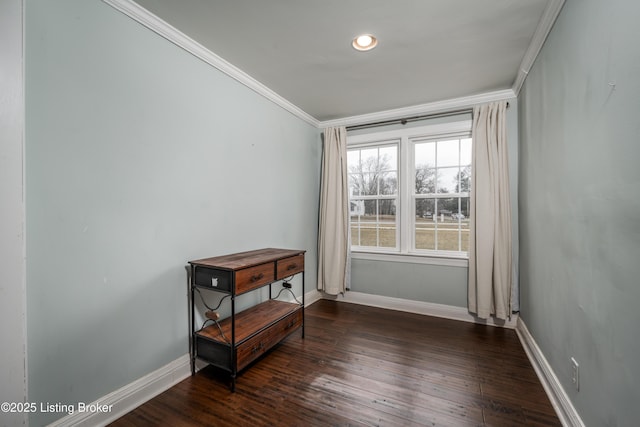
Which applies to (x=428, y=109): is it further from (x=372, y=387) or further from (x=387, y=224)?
(x=372, y=387)

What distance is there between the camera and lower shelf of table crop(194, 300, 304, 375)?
1927 millimetres

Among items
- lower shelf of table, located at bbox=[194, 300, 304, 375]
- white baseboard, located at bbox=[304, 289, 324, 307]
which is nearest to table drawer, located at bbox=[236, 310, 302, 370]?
lower shelf of table, located at bbox=[194, 300, 304, 375]

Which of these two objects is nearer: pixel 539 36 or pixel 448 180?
pixel 539 36

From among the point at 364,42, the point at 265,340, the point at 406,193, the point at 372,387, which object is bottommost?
the point at 372,387

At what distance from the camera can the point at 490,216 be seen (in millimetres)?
2906

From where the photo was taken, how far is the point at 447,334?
2801mm

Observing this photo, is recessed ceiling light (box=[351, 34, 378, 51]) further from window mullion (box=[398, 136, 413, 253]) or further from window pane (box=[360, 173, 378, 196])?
window pane (box=[360, 173, 378, 196])

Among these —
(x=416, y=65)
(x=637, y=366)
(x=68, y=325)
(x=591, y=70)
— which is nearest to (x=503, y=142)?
(x=416, y=65)

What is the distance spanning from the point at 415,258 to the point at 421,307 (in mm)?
593

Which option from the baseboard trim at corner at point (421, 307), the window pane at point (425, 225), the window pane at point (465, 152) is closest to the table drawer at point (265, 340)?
the baseboard trim at corner at point (421, 307)

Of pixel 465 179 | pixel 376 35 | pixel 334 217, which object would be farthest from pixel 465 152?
pixel 376 35

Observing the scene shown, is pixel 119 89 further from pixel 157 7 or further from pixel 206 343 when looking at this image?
pixel 206 343

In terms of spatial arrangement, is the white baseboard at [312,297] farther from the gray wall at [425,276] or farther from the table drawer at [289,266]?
the table drawer at [289,266]

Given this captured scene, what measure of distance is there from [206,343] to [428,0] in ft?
8.88
